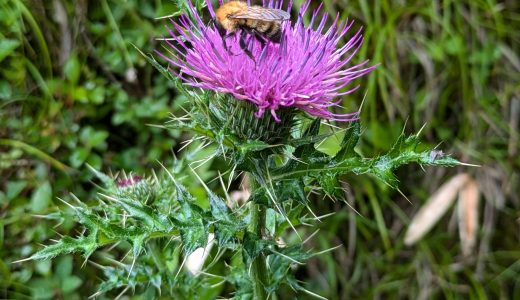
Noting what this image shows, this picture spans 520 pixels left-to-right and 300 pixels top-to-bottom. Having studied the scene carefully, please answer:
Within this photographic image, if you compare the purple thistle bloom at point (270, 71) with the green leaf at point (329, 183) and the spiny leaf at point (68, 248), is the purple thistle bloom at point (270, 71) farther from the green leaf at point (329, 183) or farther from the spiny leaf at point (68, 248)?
the spiny leaf at point (68, 248)

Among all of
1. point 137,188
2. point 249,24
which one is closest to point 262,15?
point 249,24

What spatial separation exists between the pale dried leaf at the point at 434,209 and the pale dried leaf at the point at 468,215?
0.16ft

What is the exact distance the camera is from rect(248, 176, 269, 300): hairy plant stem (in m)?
1.96

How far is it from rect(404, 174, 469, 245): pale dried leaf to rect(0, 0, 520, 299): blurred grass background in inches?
3.9

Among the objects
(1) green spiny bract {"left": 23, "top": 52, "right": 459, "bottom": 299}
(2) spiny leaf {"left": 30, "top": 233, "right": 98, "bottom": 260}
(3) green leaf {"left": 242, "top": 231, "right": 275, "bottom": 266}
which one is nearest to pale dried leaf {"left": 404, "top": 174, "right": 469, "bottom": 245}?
(1) green spiny bract {"left": 23, "top": 52, "right": 459, "bottom": 299}

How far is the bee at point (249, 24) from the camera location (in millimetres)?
1830

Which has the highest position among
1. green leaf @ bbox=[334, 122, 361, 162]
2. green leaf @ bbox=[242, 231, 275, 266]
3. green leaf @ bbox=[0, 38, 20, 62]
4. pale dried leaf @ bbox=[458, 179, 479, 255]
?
green leaf @ bbox=[334, 122, 361, 162]

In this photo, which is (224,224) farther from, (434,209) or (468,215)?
(468,215)

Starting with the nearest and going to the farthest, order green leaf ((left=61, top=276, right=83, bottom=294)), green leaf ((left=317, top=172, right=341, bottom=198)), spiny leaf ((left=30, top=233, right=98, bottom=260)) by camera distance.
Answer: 1. spiny leaf ((left=30, top=233, right=98, bottom=260))
2. green leaf ((left=317, top=172, right=341, bottom=198))
3. green leaf ((left=61, top=276, right=83, bottom=294))

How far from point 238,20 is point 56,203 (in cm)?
174

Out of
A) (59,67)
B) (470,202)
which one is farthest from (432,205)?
(59,67)

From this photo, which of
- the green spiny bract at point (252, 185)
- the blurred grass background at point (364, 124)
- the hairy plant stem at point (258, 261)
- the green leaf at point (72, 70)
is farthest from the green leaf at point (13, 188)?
the hairy plant stem at point (258, 261)

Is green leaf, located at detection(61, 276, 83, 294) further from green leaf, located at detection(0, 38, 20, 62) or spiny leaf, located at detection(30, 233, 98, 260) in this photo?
spiny leaf, located at detection(30, 233, 98, 260)

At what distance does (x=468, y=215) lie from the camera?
12.3ft
